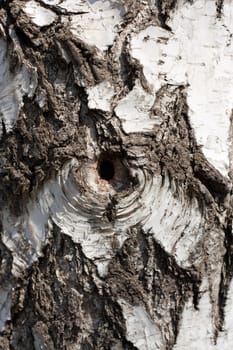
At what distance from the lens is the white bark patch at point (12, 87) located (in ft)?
5.20

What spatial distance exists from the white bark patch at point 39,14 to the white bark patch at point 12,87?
9 centimetres

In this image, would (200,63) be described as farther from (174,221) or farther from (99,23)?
(174,221)

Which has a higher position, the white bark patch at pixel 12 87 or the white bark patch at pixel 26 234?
the white bark patch at pixel 12 87

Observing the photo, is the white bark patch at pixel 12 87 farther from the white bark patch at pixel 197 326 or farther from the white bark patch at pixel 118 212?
the white bark patch at pixel 197 326

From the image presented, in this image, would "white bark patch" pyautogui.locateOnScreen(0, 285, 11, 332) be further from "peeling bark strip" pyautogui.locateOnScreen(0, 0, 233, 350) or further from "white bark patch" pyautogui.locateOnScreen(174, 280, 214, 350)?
"white bark patch" pyautogui.locateOnScreen(174, 280, 214, 350)

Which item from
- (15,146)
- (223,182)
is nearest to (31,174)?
(15,146)

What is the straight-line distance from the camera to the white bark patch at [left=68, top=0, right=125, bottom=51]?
1562mm

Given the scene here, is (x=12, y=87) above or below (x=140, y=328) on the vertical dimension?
above

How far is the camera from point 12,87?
1.62 m

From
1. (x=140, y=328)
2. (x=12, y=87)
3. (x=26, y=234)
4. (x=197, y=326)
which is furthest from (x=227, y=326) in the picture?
(x=12, y=87)

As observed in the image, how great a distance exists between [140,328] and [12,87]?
0.55 metres

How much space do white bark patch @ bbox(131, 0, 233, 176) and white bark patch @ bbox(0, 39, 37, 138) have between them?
0.22 metres

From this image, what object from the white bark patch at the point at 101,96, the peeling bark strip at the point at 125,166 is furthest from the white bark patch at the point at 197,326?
the white bark patch at the point at 101,96

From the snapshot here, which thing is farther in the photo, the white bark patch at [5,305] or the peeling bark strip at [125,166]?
the white bark patch at [5,305]
